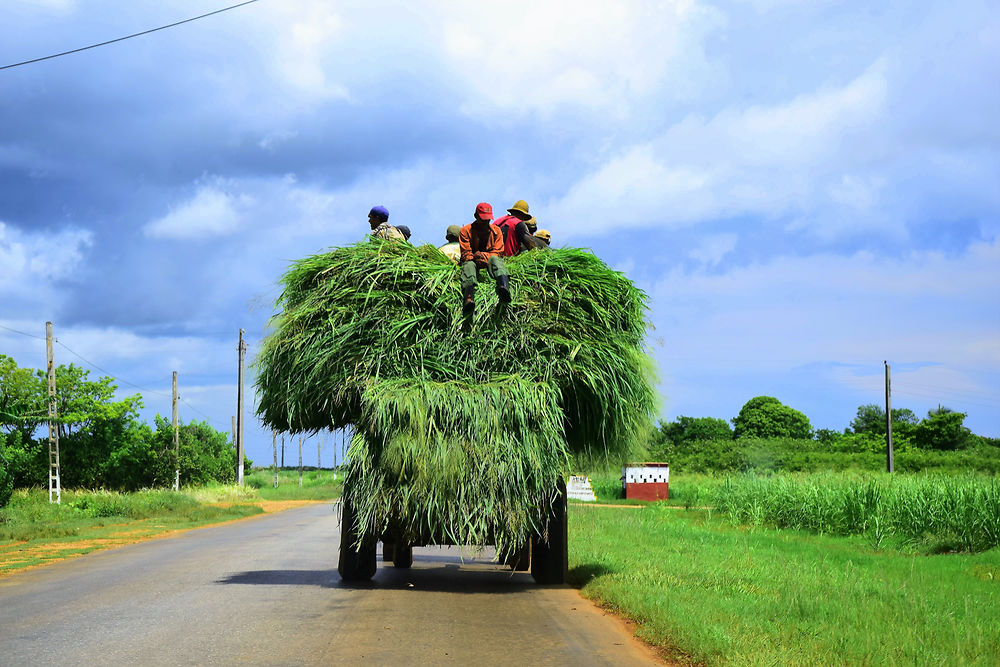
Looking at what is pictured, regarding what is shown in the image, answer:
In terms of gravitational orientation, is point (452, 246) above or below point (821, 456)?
above

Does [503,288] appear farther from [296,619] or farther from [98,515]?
[98,515]

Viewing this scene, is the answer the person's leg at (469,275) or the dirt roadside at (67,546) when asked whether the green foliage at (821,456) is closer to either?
the dirt roadside at (67,546)

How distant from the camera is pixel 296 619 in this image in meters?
7.36

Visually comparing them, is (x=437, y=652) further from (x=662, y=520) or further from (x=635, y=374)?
(x=662, y=520)

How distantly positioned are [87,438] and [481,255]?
134 feet

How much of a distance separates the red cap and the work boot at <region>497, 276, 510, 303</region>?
82 cm

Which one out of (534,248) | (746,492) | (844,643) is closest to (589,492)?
(746,492)

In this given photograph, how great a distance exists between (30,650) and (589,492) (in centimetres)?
2868

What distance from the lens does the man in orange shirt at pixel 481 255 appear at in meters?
8.63

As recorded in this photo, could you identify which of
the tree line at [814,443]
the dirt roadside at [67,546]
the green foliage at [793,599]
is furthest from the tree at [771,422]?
the green foliage at [793,599]

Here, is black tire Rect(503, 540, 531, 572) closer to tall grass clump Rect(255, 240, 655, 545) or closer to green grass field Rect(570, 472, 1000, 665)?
green grass field Rect(570, 472, 1000, 665)

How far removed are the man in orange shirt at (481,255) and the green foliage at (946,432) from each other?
58.0m

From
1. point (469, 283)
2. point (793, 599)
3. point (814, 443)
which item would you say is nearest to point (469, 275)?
point (469, 283)

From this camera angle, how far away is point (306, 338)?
8680mm
